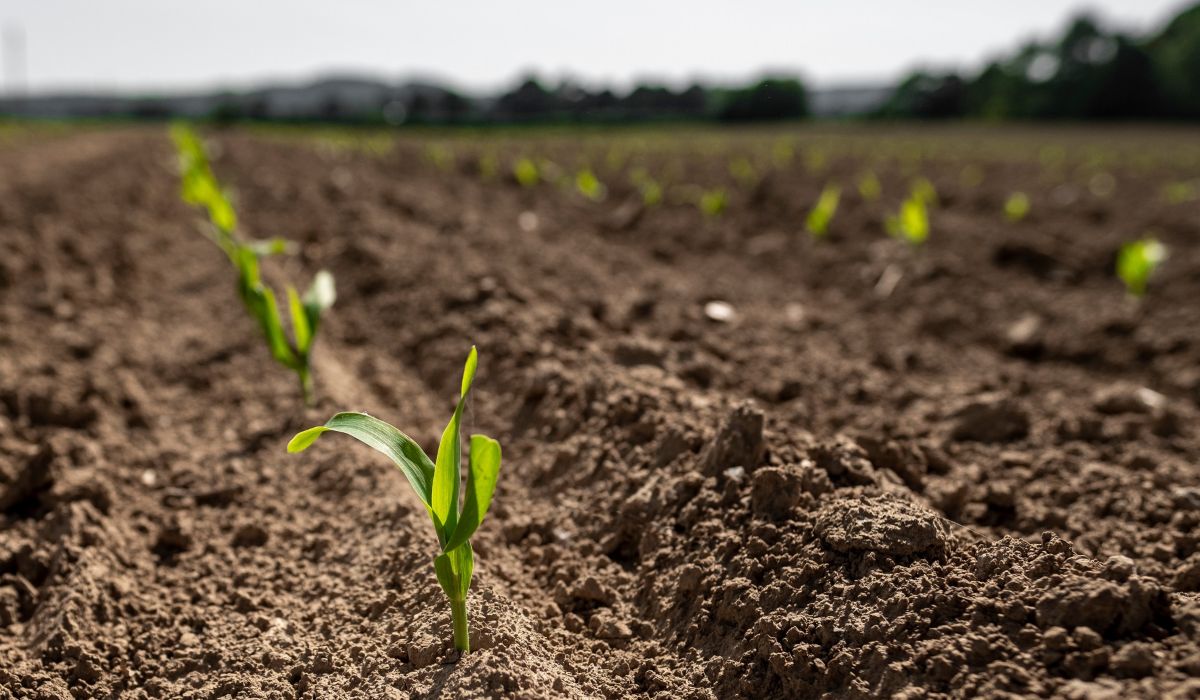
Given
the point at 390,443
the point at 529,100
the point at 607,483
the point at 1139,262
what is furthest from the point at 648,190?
the point at 390,443

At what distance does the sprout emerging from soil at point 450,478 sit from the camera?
149 cm

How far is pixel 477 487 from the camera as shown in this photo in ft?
4.93

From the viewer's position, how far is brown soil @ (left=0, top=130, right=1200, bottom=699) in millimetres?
1592

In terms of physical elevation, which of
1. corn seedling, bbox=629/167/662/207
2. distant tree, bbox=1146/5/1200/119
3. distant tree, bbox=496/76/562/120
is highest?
distant tree, bbox=1146/5/1200/119

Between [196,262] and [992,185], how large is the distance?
1020 cm

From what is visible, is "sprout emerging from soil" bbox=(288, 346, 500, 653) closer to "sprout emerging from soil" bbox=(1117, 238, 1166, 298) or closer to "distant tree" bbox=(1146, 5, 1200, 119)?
"sprout emerging from soil" bbox=(1117, 238, 1166, 298)

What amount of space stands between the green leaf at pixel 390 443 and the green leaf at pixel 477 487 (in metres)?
0.09

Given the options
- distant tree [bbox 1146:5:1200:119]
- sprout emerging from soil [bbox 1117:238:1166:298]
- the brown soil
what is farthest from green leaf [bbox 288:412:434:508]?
distant tree [bbox 1146:5:1200:119]

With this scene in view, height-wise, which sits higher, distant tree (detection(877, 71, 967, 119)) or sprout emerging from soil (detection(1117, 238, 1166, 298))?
distant tree (detection(877, 71, 967, 119))

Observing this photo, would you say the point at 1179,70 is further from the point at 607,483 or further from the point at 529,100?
the point at 607,483

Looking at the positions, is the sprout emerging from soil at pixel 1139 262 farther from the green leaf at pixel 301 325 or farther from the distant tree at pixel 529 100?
the green leaf at pixel 301 325

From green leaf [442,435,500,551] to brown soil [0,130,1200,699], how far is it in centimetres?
28

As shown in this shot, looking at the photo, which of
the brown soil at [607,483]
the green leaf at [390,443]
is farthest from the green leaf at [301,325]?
the green leaf at [390,443]

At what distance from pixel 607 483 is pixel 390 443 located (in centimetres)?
87
